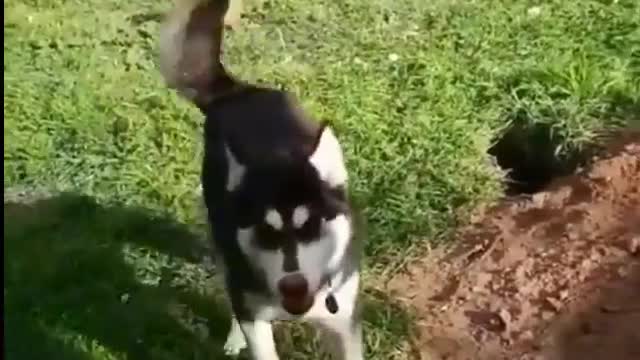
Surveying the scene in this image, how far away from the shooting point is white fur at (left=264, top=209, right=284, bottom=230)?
11.3 ft

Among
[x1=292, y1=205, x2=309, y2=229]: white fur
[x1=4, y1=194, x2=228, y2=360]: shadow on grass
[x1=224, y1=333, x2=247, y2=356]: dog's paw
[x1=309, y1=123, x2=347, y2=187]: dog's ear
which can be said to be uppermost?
[x1=309, y1=123, x2=347, y2=187]: dog's ear

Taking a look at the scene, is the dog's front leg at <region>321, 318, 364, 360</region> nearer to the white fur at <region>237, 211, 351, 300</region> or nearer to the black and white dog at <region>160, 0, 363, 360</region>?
the black and white dog at <region>160, 0, 363, 360</region>

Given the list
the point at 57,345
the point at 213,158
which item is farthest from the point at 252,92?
the point at 57,345

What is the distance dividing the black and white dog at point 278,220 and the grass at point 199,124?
0.45m

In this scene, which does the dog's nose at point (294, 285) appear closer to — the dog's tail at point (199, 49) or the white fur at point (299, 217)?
the white fur at point (299, 217)

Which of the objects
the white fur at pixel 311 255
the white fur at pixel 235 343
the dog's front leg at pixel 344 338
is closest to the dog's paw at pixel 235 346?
the white fur at pixel 235 343

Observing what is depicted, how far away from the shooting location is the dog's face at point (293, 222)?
3.47 meters

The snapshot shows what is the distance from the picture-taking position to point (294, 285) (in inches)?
137

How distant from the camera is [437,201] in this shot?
15.7 ft

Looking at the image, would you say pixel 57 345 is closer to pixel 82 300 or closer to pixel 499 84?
pixel 82 300

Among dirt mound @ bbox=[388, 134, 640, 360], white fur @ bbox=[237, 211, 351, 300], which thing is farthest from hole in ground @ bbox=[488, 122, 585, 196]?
white fur @ bbox=[237, 211, 351, 300]

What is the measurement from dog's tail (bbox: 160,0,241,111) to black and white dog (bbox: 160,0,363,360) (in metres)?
0.12

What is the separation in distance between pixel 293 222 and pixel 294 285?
6.8 inches

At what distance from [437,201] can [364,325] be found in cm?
75
